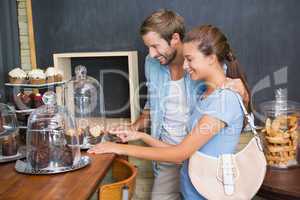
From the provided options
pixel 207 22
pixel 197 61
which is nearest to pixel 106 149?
pixel 197 61

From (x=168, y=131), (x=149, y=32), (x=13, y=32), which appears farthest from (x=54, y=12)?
(x=168, y=131)

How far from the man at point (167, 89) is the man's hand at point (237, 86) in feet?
0.69

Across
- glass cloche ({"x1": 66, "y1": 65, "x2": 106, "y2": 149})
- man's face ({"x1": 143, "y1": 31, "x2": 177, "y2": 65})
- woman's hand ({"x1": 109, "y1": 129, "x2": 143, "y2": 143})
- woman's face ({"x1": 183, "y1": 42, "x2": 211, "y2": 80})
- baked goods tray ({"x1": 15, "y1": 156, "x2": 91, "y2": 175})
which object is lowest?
baked goods tray ({"x1": 15, "y1": 156, "x2": 91, "y2": 175})

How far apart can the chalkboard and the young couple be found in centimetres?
43

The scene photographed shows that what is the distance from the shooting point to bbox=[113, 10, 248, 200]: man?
152cm

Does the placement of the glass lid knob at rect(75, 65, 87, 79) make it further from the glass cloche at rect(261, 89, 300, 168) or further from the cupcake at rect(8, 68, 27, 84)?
the glass cloche at rect(261, 89, 300, 168)

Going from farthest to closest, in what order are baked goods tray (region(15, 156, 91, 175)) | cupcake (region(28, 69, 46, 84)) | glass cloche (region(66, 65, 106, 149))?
glass cloche (region(66, 65, 106, 149)), cupcake (region(28, 69, 46, 84)), baked goods tray (region(15, 156, 91, 175))

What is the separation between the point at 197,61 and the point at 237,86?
15 cm

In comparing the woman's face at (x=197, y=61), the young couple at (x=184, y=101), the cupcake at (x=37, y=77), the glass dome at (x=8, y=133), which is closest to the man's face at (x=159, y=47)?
the young couple at (x=184, y=101)

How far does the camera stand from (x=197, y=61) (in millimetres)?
1250

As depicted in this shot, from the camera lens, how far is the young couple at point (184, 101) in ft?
3.97

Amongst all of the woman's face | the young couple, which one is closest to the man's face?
the young couple

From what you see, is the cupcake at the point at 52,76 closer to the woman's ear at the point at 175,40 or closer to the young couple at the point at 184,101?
the young couple at the point at 184,101

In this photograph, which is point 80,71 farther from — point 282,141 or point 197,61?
point 282,141
